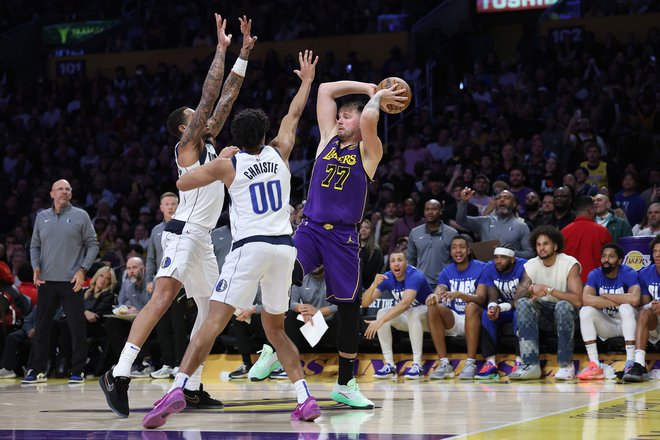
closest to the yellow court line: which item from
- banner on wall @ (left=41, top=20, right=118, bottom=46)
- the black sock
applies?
the black sock

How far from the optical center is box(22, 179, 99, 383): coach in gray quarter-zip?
11125mm

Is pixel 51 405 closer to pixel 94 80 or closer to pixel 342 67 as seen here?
pixel 342 67

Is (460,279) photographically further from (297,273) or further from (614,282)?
(297,273)

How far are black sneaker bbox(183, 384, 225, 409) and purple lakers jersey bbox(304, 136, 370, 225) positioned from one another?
5.02 ft

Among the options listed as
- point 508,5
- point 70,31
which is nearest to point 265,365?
point 508,5

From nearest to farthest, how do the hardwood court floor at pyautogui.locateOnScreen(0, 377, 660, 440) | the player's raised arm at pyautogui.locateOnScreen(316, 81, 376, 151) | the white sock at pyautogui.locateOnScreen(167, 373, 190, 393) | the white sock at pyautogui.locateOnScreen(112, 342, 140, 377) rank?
the hardwood court floor at pyautogui.locateOnScreen(0, 377, 660, 440), the white sock at pyautogui.locateOnScreen(167, 373, 190, 393), the white sock at pyautogui.locateOnScreen(112, 342, 140, 377), the player's raised arm at pyautogui.locateOnScreen(316, 81, 376, 151)

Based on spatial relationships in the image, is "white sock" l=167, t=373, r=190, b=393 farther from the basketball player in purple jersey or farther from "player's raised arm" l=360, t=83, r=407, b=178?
"player's raised arm" l=360, t=83, r=407, b=178

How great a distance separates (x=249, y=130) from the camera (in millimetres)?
6703

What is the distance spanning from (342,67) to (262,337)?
8.82 m

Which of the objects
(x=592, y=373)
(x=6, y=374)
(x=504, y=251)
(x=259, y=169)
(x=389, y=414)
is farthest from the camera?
(x=6, y=374)

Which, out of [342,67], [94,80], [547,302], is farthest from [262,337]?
[94,80]

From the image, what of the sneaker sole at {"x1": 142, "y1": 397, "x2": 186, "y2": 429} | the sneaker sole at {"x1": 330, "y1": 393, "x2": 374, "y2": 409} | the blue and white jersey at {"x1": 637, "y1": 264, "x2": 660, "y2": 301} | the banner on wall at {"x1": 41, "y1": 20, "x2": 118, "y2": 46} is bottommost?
the sneaker sole at {"x1": 330, "y1": 393, "x2": 374, "y2": 409}

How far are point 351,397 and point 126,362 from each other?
165 cm

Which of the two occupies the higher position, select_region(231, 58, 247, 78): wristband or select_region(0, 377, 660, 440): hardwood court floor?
select_region(231, 58, 247, 78): wristband
